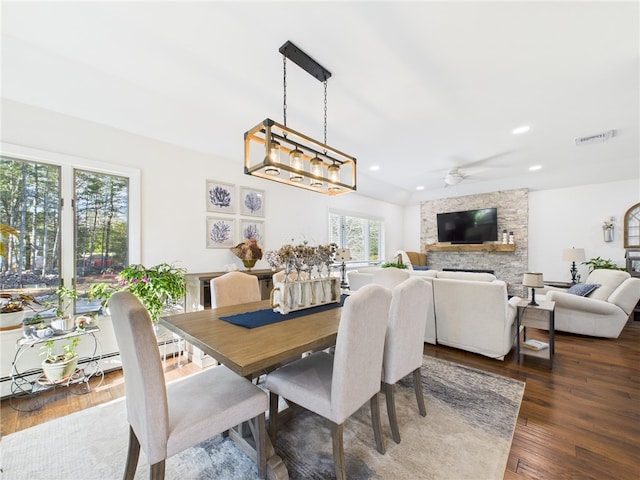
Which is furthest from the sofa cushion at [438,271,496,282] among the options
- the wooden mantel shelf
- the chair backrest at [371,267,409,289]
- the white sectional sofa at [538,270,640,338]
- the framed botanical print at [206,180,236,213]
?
the wooden mantel shelf

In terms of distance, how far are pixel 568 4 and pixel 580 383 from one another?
307 centimetres

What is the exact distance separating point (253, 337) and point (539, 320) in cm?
351

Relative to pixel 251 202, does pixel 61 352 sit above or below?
below

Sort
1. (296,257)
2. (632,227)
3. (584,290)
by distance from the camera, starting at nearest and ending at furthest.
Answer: (296,257)
(584,290)
(632,227)

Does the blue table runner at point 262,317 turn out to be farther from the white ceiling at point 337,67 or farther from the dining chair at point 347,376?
the white ceiling at point 337,67

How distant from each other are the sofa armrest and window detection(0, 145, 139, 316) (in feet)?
18.2

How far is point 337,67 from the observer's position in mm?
2266

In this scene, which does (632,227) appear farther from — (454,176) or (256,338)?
(256,338)

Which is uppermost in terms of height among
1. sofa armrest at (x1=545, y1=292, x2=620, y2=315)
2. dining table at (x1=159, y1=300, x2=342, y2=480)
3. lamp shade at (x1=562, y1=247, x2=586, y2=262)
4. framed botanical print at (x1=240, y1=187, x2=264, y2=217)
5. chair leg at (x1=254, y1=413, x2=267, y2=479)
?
framed botanical print at (x1=240, y1=187, x2=264, y2=217)

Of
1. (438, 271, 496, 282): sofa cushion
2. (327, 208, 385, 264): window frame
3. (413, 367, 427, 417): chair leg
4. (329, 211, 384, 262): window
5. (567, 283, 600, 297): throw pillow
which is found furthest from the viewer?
(329, 211, 384, 262): window

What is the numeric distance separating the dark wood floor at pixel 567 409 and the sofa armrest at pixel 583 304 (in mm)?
454

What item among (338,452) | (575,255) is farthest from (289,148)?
(575,255)

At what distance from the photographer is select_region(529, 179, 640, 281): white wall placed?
17.7 feet

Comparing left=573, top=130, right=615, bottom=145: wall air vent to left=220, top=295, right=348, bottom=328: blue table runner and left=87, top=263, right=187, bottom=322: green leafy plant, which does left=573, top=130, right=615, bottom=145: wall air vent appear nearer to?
left=220, top=295, right=348, bottom=328: blue table runner
